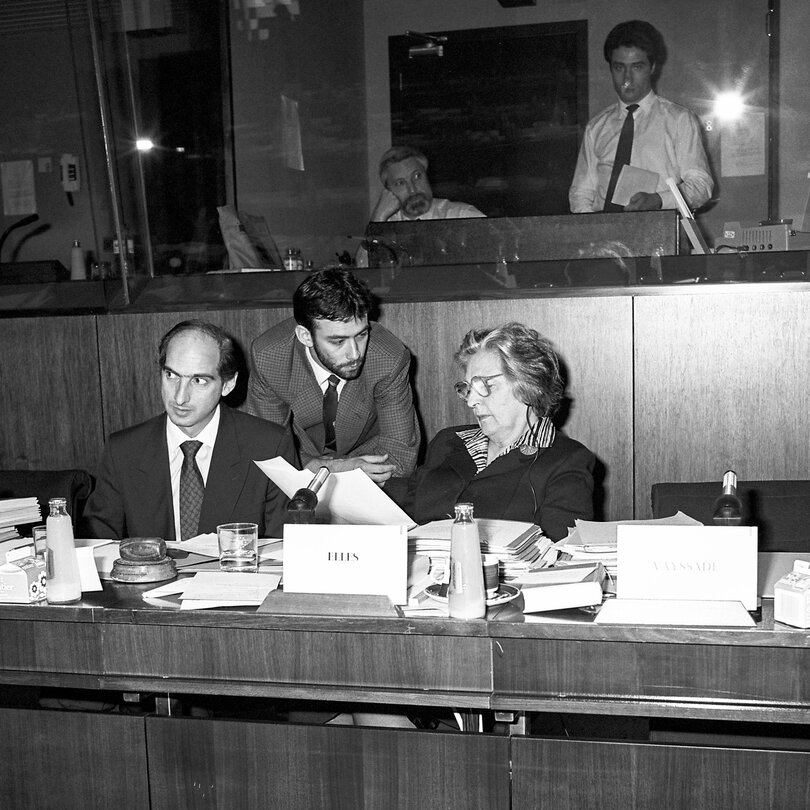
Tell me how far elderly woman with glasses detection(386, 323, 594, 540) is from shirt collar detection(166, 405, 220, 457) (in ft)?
1.67

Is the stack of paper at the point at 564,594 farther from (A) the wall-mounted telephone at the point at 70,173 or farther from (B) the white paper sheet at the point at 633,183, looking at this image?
(A) the wall-mounted telephone at the point at 70,173

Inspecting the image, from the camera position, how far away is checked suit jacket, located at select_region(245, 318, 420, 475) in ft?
9.53

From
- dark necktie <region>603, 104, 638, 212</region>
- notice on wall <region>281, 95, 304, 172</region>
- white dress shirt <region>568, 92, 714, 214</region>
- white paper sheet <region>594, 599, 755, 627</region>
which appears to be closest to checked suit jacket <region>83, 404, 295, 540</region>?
white paper sheet <region>594, 599, 755, 627</region>

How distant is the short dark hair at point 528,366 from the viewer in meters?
2.28

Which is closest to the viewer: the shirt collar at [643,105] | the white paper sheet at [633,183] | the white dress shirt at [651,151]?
the white paper sheet at [633,183]

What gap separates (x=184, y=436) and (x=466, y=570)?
1.11 meters

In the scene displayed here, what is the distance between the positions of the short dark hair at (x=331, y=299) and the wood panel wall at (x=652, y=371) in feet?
Answer: 1.33

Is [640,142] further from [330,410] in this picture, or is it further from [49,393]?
[49,393]

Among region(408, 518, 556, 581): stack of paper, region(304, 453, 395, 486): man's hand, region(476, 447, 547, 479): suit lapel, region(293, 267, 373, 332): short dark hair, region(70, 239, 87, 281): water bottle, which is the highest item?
region(70, 239, 87, 281): water bottle

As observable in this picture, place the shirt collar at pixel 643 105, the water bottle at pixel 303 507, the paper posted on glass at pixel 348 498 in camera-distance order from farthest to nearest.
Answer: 1. the shirt collar at pixel 643 105
2. the paper posted on glass at pixel 348 498
3. the water bottle at pixel 303 507

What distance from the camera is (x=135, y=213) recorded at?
3729 millimetres

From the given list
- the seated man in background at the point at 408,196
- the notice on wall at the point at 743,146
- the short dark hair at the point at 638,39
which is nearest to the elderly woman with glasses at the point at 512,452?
the seated man in background at the point at 408,196

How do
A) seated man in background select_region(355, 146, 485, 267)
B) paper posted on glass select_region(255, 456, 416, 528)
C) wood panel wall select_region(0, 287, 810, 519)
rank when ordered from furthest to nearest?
seated man in background select_region(355, 146, 485, 267)
wood panel wall select_region(0, 287, 810, 519)
paper posted on glass select_region(255, 456, 416, 528)

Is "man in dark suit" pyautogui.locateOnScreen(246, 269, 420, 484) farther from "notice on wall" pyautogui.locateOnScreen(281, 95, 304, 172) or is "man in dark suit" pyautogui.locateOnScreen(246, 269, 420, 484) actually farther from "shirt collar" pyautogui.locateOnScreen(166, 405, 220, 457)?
"notice on wall" pyautogui.locateOnScreen(281, 95, 304, 172)
